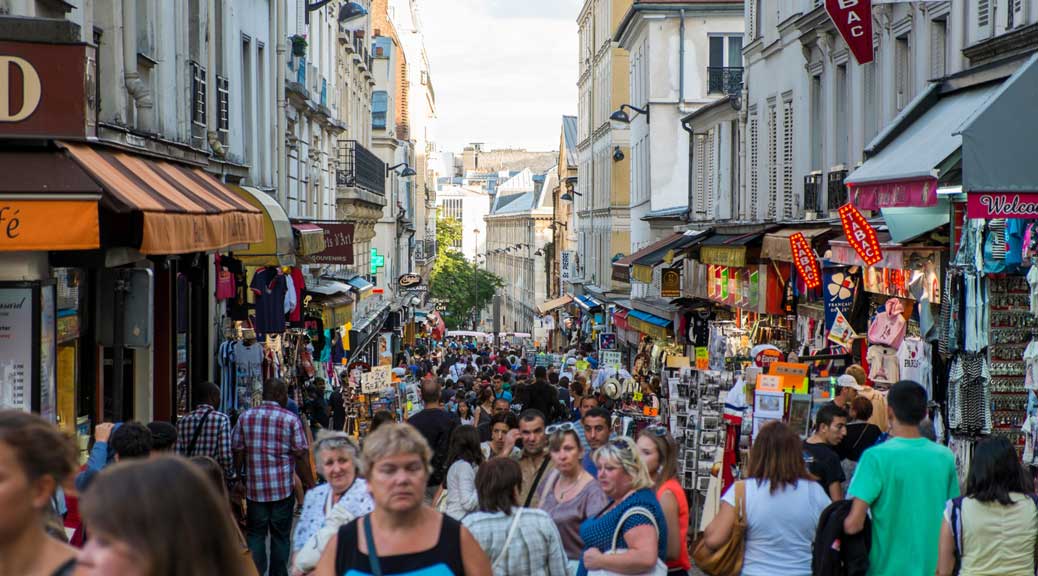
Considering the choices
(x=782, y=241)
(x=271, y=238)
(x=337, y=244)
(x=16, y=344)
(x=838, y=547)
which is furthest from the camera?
(x=337, y=244)

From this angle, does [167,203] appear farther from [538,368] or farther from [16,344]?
[538,368]

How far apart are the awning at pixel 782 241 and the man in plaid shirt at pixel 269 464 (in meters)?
10.3

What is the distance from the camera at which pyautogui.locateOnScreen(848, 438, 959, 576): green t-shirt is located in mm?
7668

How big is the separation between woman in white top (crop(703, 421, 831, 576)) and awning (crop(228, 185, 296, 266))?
11.0m

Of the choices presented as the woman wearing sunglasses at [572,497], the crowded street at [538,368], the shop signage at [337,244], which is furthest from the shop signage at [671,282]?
the woman wearing sunglasses at [572,497]

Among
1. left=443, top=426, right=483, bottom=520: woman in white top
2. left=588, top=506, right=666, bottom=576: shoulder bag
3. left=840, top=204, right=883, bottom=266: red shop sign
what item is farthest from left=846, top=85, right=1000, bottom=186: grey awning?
left=588, top=506, right=666, bottom=576: shoulder bag

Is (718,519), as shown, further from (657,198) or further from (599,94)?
(599,94)

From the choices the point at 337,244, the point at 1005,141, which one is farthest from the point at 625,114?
the point at 1005,141

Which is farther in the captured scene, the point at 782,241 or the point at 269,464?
the point at 782,241

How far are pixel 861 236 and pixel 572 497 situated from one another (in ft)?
28.6

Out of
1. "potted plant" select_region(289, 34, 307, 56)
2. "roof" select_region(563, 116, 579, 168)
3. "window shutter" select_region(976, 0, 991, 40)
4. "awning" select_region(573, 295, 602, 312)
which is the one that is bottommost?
"awning" select_region(573, 295, 602, 312)

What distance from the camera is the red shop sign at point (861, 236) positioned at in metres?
15.8

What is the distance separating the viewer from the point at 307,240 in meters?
20.5

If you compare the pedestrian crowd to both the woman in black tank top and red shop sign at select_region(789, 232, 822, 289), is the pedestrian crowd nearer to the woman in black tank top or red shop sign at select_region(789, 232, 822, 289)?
the woman in black tank top
